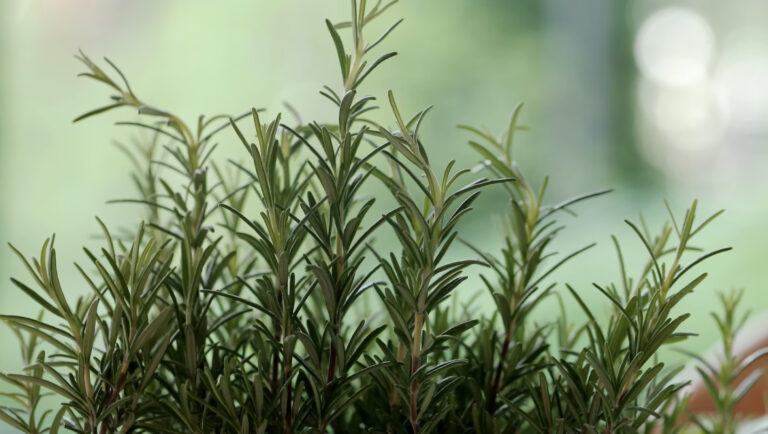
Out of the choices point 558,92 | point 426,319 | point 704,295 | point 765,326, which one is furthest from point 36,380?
point 558,92

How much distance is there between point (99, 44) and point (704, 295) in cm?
344

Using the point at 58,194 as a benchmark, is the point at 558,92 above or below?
above

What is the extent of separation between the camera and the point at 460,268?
34 cm

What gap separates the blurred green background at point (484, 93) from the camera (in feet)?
12.4

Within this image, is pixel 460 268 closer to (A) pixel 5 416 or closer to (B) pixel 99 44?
(A) pixel 5 416

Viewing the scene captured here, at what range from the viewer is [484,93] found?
4.61m

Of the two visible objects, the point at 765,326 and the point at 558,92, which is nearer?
the point at 765,326

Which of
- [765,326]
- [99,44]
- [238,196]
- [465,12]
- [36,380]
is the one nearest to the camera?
[36,380]

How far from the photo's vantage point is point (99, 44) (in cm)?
387

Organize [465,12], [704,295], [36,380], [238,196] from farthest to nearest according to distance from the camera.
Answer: [465,12], [704,295], [238,196], [36,380]

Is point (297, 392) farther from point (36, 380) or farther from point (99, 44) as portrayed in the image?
point (99, 44)

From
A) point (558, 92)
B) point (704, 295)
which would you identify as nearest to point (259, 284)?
point (704, 295)

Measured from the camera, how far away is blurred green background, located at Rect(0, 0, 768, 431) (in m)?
3.77

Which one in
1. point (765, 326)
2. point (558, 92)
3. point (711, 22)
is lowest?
point (765, 326)
